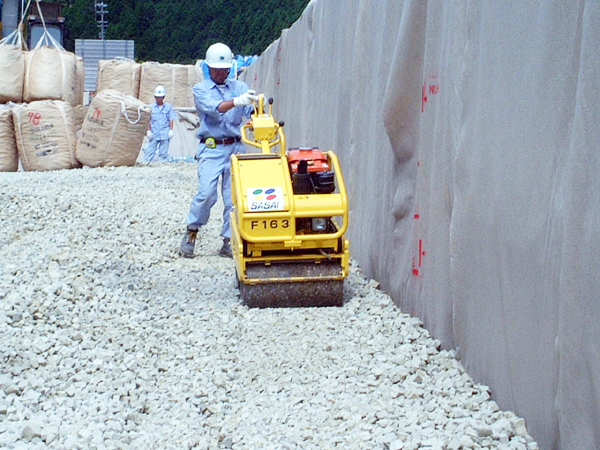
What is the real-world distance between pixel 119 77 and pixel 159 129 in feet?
12.8

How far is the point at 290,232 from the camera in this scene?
5.08 meters

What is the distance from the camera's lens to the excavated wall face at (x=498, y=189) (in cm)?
246

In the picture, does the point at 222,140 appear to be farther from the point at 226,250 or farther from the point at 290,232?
the point at 290,232

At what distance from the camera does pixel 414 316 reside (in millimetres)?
4641

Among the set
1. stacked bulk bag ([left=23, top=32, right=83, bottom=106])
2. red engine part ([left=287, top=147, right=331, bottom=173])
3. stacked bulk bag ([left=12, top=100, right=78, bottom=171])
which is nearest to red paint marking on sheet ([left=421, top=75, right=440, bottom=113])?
red engine part ([left=287, top=147, right=331, bottom=173])

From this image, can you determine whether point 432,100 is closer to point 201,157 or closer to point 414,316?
point 414,316

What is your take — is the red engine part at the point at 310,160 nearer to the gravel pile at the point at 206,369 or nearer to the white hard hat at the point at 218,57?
the gravel pile at the point at 206,369

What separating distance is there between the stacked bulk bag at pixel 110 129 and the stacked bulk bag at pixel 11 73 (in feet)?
7.44

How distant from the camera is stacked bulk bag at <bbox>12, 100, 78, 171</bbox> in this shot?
45.6 feet

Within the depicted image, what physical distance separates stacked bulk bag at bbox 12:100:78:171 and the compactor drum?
30.9ft

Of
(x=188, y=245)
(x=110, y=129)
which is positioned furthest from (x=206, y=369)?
(x=110, y=129)

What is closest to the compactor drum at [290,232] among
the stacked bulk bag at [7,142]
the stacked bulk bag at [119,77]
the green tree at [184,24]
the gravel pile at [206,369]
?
the gravel pile at [206,369]

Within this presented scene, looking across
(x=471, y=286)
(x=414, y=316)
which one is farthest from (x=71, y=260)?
(x=471, y=286)

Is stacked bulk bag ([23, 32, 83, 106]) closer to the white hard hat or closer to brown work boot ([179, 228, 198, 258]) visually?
brown work boot ([179, 228, 198, 258])
